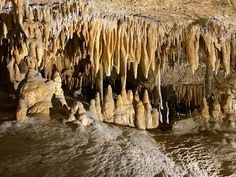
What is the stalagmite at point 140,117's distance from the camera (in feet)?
31.8

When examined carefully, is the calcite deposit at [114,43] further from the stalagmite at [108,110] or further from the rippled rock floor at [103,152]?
the rippled rock floor at [103,152]

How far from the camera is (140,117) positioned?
973cm

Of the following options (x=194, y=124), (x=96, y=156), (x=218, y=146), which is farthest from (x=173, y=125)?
(x=96, y=156)

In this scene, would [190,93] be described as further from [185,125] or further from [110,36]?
[110,36]

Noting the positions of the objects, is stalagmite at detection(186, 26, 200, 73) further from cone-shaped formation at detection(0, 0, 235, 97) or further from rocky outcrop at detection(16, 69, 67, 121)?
rocky outcrop at detection(16, 69, 67, 121)

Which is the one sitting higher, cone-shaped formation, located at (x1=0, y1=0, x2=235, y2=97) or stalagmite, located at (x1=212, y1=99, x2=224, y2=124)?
cone-shaped formation, located at (x1=0, y1=0, x2=235, y2=97)

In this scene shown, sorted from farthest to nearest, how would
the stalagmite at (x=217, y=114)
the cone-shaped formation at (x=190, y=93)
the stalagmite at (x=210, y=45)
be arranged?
Result: 1. the cone-shaped formation at (x=190, y=93)
2. the stalagmite at (x=217, y=114)
3. the stalagmite at (x=210, y=45)

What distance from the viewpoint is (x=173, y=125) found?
31.7 ft

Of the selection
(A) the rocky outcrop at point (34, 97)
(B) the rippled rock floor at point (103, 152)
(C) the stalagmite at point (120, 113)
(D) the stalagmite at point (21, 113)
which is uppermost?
(A) the rocky outcrop at point (34, 97)

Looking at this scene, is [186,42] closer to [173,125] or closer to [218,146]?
[173,125]

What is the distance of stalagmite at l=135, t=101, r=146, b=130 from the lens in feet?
31.8

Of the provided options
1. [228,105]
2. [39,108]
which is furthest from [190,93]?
[39,108]

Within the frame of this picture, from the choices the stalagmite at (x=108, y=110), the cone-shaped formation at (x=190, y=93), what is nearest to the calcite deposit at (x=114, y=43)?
the stalagmite at (x=108, y=110)

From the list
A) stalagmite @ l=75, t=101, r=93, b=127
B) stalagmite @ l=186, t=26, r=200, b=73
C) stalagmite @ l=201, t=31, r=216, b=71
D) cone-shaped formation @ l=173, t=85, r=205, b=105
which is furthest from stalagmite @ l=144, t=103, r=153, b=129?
cone-shaped formation @ l=173, t=85, r=205, b=105
